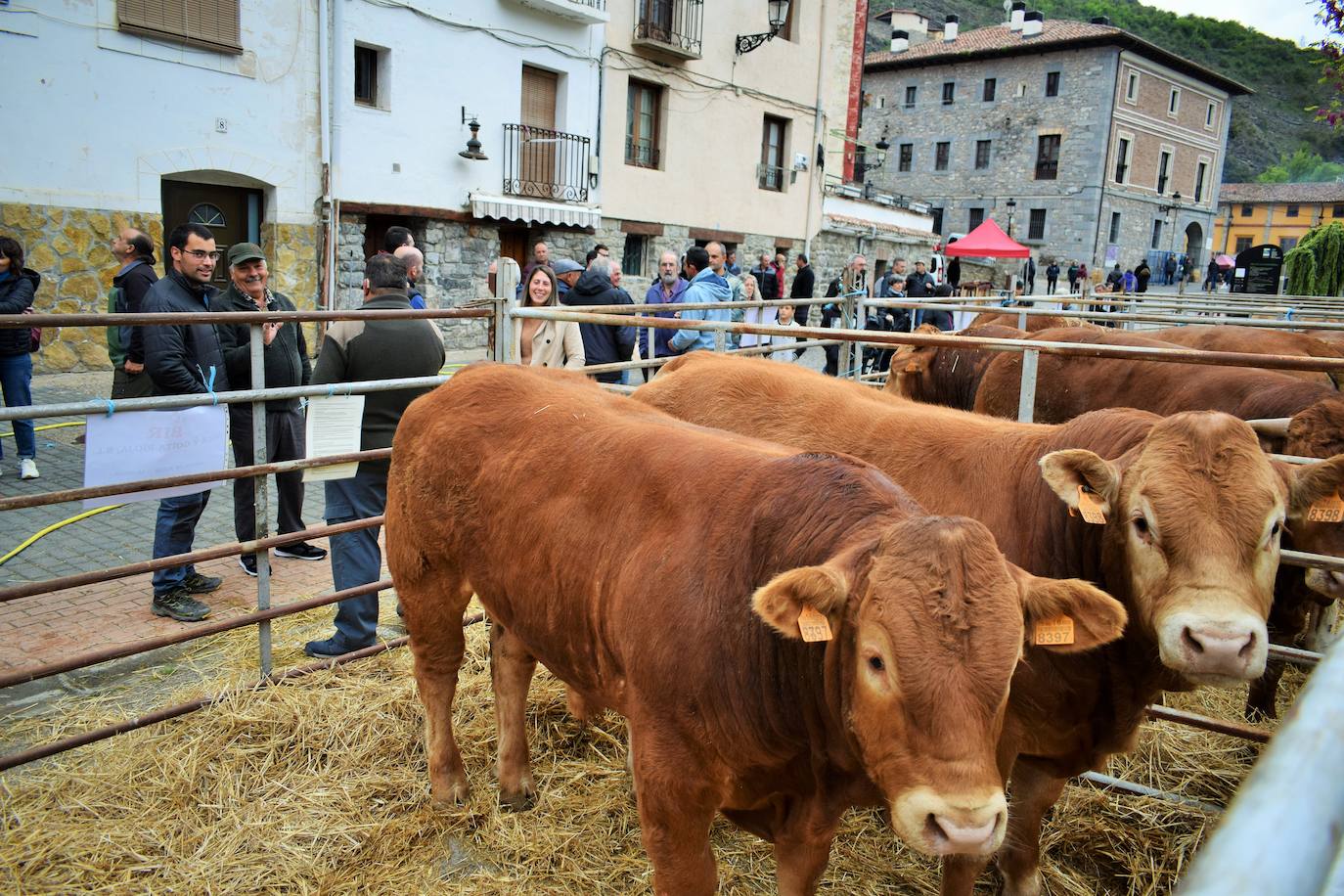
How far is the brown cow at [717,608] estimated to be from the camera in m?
1.97

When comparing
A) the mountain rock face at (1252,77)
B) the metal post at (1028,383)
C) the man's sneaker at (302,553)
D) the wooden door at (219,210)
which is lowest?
the man's sneaker at (302,553)

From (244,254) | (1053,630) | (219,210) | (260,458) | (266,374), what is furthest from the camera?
(219,210)

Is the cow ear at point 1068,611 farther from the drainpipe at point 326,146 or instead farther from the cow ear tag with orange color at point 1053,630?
the drainpipe at point 326,146

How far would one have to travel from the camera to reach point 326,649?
4621mm

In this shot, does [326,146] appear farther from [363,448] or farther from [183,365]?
[363,448]

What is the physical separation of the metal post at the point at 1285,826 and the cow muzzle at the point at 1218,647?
212 cm

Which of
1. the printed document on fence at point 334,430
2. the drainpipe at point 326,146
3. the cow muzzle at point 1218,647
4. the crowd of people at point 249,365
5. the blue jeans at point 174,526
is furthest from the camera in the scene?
the drainpipe at point 326,146

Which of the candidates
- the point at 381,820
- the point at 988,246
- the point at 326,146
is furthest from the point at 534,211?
the point at 381,820

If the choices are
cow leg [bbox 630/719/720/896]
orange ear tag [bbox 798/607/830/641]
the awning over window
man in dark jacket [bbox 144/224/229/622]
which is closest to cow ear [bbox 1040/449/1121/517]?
orange ear tag [bbox 798/607/830/641]

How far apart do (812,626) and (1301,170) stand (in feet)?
363

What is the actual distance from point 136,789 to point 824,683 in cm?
272

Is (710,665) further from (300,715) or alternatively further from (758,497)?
(300,715)

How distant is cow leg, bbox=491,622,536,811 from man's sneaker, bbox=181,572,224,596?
8.39 feet

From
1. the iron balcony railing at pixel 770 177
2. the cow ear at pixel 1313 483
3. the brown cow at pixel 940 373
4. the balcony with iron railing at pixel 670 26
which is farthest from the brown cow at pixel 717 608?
the iron balcony railing at pixel 770 177
